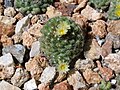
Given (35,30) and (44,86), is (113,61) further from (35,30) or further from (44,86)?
(35,30)

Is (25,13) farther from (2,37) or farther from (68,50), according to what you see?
(68,50)

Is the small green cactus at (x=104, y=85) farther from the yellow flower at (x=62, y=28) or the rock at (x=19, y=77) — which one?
the rock at (x=19, y=77)

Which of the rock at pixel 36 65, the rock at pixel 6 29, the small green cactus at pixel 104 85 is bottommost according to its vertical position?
the small green cactus at pixel 104 85

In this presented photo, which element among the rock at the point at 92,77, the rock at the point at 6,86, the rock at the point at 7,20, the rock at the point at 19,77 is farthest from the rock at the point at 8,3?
the rock at the point at 92,77

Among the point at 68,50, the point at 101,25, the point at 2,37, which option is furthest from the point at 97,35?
the point at 2,37

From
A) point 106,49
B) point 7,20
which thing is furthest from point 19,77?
point 106,49

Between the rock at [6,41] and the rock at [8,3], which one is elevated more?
the rock at [8,3]

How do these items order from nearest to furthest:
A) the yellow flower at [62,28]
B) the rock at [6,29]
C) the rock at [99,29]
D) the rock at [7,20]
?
the yellow flower at [62,28] < the rock at [99,29] < the rock at [6,29] < the rock at [7,20]
